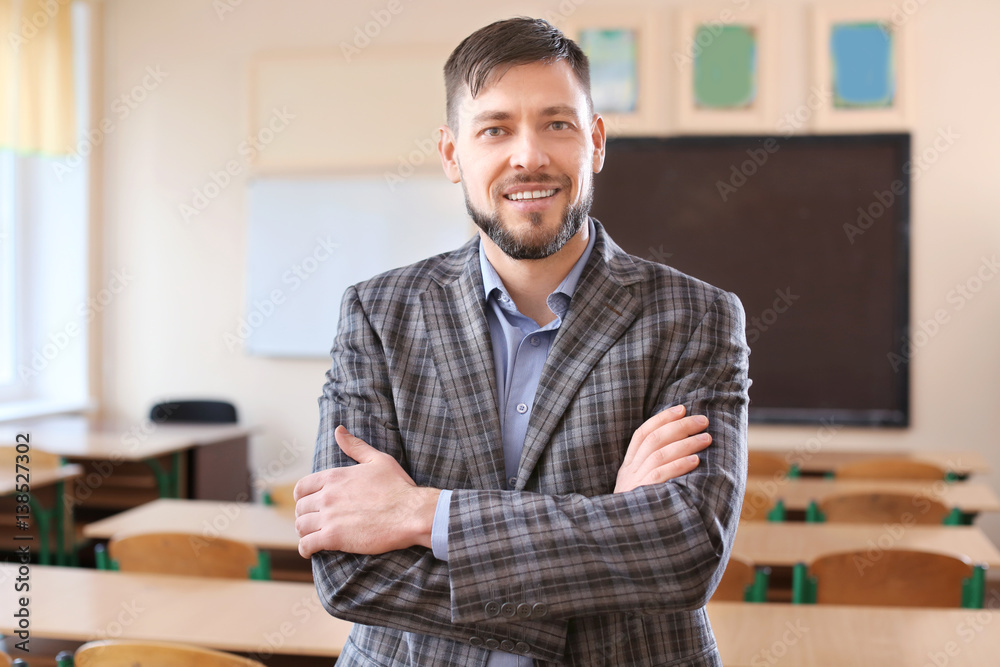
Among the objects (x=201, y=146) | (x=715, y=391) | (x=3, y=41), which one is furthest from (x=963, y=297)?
(x=3, y=41)

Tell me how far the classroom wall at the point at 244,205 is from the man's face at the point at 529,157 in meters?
4.37

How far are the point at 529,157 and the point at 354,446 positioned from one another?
0.52m

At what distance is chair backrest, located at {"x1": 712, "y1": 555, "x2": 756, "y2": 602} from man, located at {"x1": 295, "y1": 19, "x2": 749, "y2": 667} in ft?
3.79

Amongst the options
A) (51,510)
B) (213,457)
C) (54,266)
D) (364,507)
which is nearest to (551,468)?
(364,507)

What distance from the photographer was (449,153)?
149cm

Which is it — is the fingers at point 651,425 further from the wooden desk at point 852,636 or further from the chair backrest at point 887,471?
the chair backrest at point 887,471

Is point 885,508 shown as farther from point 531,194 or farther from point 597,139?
point 531,194

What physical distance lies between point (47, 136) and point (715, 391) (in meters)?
5.50

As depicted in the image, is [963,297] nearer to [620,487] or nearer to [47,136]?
[620,487]

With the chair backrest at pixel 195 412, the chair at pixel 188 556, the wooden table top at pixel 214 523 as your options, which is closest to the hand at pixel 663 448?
the chair at pixel 188 556

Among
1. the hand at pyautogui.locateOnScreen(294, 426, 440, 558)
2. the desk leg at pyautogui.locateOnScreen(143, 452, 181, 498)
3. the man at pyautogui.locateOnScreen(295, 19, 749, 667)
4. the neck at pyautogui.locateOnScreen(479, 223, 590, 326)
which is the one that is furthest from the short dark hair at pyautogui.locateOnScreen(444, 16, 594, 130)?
the desk leg at pyautogui.locateOnScreen(143, 452, 181, 498)

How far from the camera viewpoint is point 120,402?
6188mm

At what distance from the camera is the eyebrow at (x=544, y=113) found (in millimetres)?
1330

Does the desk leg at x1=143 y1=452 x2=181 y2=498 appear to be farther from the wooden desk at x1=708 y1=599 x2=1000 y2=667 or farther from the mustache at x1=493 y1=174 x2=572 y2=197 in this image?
the mustache at x1=493 y1=174 x2=572 y2=197
